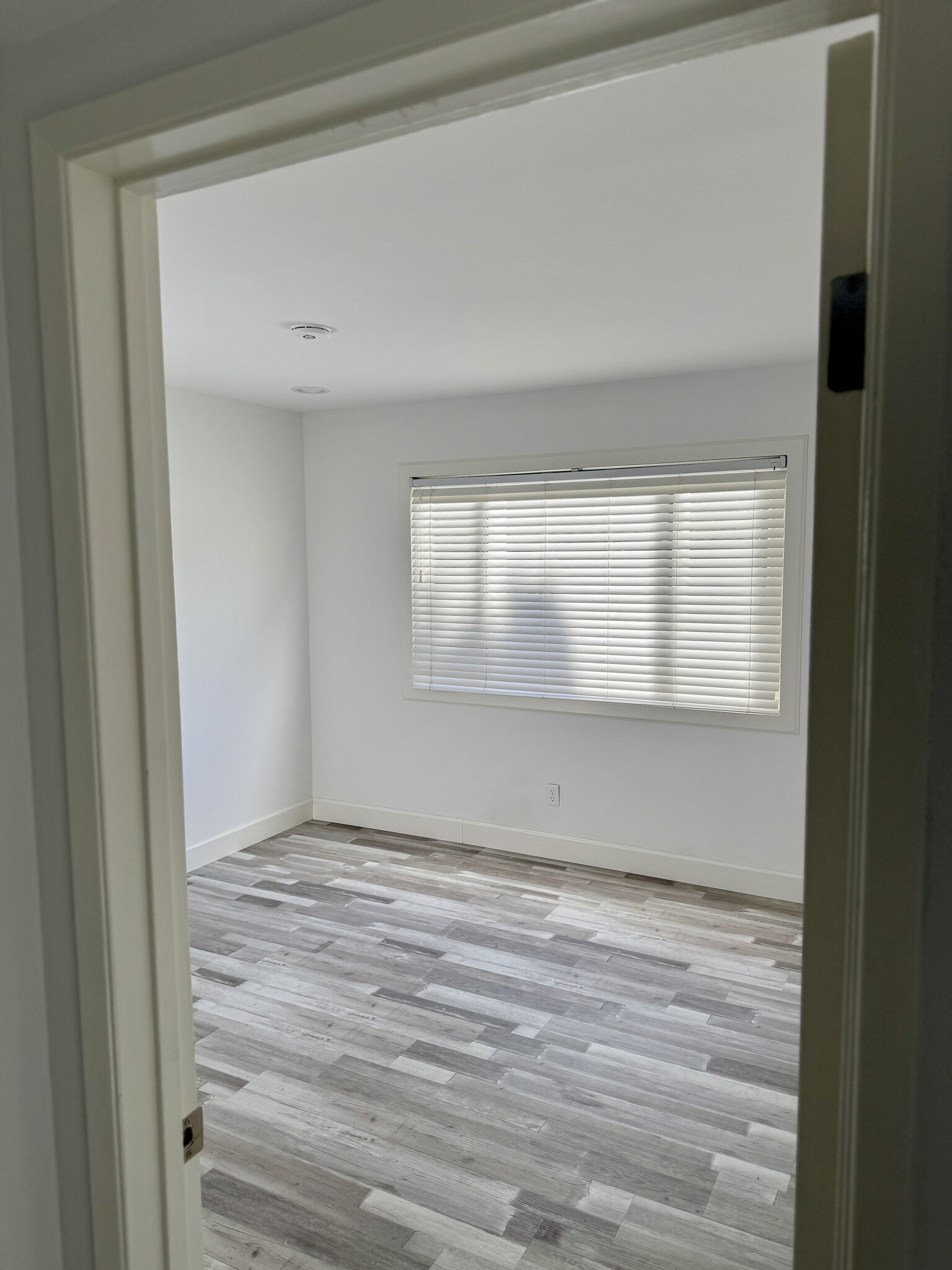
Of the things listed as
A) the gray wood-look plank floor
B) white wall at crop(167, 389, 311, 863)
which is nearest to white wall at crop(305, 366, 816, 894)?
white wall at crop(167, 389, 311, 863)

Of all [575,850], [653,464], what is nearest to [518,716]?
[575,850]

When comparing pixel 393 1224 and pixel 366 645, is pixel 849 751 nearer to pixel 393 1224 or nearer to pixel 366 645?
pixel 393 1224

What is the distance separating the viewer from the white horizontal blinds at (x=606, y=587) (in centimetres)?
400

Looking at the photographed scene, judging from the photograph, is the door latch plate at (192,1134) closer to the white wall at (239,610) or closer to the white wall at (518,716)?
the white wall at (239,610)

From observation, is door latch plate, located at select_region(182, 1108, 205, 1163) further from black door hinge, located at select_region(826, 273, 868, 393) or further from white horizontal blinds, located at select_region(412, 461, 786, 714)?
white horizontal blinds, located at select_region(412, 461, 786, 714)

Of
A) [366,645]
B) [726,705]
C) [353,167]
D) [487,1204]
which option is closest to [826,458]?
[353,167]

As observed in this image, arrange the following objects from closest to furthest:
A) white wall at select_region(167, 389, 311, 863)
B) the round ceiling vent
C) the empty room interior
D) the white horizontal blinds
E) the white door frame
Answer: the white door frame < the empty room interior < the round ceiling vent < the white horizontal blinds < white wall at select_region(167, 389, 311, 863)

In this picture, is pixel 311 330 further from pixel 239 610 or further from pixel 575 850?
pixel 575 850

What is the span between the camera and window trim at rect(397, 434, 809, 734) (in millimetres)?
3883

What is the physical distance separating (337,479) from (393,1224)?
3.80 meters

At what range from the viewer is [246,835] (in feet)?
15.8

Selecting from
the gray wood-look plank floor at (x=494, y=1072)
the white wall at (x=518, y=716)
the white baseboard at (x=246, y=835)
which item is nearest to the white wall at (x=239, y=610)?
the white baseboard at (x=246, y=835)

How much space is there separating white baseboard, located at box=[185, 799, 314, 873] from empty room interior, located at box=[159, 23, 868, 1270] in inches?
1.0

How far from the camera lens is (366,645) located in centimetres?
504
